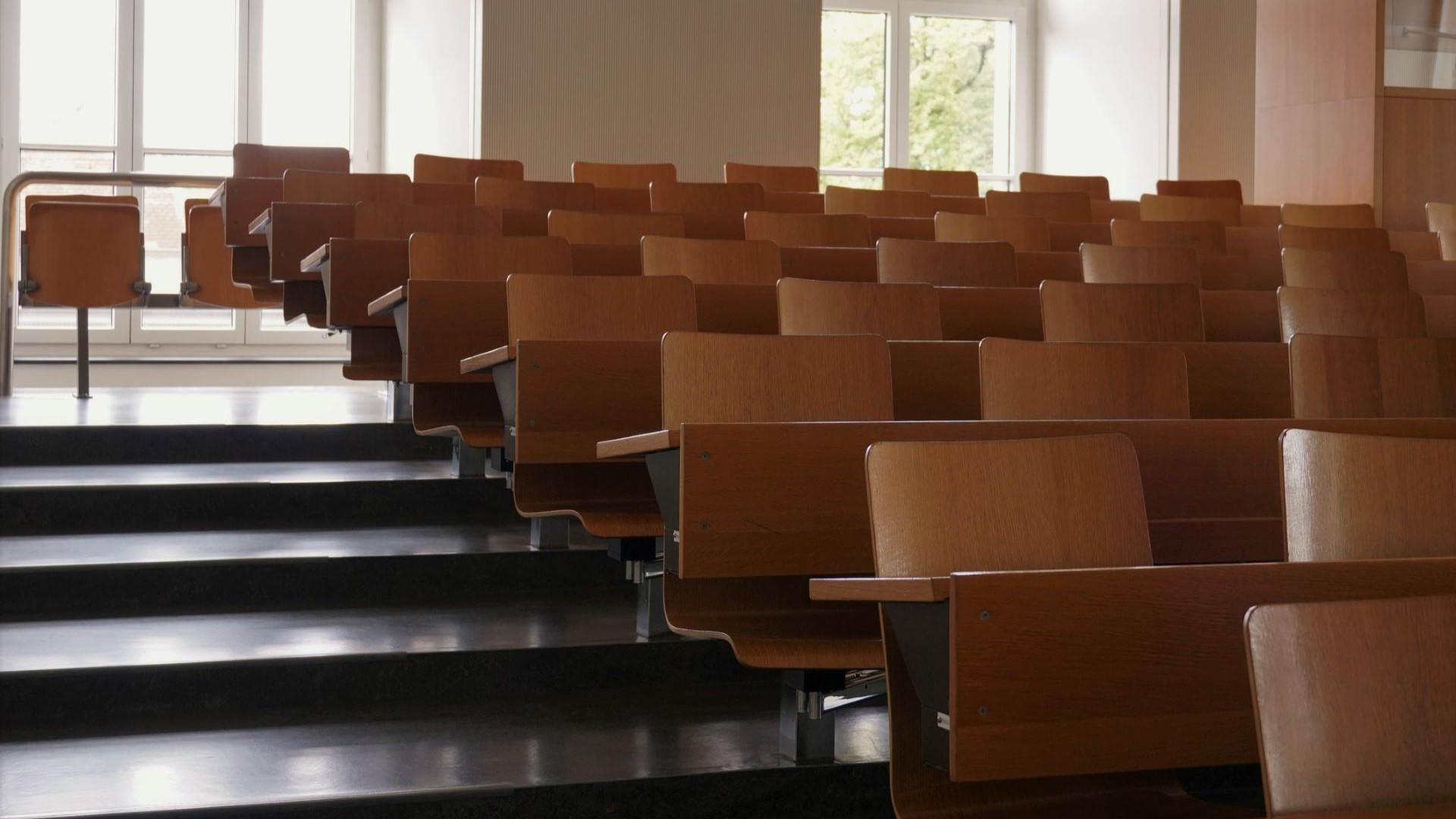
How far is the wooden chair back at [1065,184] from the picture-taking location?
3.68 m

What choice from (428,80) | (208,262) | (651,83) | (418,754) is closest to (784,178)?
(651,83)

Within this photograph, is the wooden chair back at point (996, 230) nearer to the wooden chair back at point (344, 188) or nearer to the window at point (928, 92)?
the wooden chair back at point (344, 188)

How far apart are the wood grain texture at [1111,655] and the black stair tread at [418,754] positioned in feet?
1.38

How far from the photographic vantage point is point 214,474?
2.07 m

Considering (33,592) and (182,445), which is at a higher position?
(182,445)

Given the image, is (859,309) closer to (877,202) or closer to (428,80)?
(877,202)

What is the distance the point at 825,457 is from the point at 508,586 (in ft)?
2.15

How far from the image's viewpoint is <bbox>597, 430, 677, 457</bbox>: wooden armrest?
1286 mm

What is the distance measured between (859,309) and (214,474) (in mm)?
969

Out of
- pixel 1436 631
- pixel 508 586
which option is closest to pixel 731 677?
pixel 508 586

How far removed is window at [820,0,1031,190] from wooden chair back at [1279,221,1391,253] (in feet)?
8.84

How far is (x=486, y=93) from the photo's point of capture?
4.02 meters

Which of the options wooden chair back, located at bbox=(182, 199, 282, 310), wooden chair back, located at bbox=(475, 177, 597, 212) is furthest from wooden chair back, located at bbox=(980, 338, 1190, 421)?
wooden chair back, located at bbox=(182, 199, 282, 310)

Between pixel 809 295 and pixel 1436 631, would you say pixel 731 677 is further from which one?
pixel 1436 631
